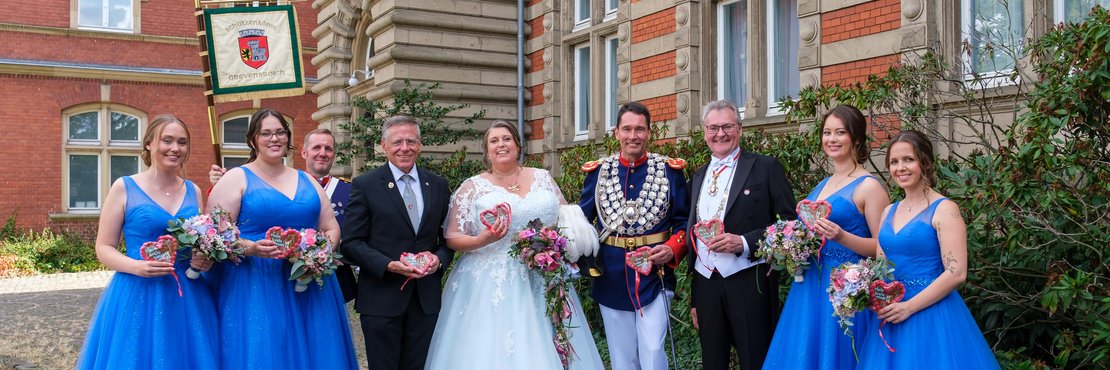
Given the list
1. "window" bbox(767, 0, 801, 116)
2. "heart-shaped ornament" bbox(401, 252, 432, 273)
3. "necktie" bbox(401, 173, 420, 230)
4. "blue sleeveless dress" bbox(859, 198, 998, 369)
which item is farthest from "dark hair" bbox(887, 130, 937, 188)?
"window" bbox(767, 0, 801, 116)

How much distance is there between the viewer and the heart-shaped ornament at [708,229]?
468 centimetres

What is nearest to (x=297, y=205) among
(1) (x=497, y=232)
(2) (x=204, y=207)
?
(2) (x=204, y=207)

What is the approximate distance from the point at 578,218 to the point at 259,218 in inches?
71.4

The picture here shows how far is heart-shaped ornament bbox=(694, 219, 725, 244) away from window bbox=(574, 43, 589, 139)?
9440mm

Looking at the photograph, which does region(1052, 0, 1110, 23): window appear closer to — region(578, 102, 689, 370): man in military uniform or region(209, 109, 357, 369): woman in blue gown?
region(578, 102, 689, 370): man in military uniform

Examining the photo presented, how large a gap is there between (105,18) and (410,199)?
18270 millimetres

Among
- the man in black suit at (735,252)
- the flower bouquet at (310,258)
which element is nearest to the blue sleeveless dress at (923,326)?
the man in black suit at (735,252)

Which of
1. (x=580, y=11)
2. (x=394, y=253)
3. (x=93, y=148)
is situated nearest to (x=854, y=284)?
(x=394, y=253)

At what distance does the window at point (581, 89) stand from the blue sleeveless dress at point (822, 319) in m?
9.66

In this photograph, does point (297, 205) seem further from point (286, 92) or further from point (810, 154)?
point (810, 154)

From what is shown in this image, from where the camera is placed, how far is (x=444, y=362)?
5.14 meters

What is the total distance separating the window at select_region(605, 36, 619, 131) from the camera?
530 inches

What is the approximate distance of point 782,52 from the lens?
10.2 m

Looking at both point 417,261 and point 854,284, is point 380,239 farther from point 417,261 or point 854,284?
point 854,284
